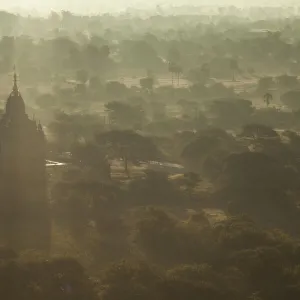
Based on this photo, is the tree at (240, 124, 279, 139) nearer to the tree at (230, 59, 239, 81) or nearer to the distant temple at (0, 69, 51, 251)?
the distant temple at (0, 69, 51, 251)

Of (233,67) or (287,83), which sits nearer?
(287,83)

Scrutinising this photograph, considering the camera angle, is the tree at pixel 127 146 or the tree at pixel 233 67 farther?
the tree at pixel 233 67

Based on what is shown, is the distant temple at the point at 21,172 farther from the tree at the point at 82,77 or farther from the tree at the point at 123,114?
the tree at the point at 82,77

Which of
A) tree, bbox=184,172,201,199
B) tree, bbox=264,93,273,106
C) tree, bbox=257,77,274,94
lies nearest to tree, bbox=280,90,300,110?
tree, bbox=264,93,273,106

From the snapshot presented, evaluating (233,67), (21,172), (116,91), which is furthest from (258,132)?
(233,67)

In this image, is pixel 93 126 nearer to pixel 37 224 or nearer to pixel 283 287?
pixel 37 224

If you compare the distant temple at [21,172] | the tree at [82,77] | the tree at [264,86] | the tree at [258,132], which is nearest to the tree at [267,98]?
the tree at [264,86]

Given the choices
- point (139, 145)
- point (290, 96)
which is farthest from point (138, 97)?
point (139, 145)

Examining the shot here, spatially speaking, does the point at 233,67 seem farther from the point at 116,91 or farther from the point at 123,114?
the point at 123,114
